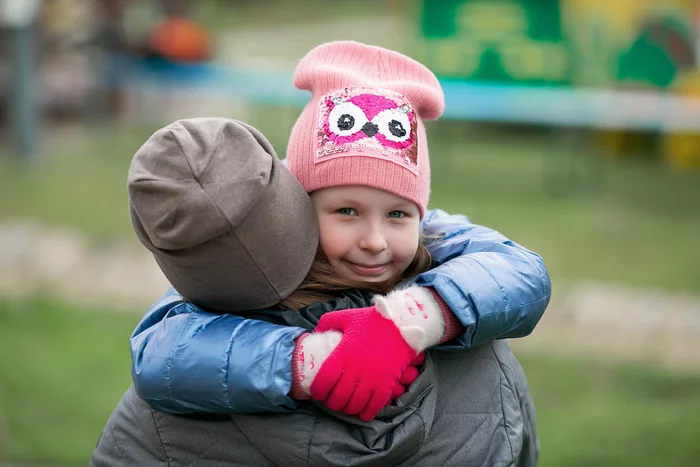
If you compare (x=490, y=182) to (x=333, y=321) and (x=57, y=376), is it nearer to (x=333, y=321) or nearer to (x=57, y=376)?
(x=57, y=376)

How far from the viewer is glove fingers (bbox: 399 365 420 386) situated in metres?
1.69

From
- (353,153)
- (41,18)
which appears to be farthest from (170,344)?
(41,18)

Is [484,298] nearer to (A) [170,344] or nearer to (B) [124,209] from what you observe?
(A) [170,344]

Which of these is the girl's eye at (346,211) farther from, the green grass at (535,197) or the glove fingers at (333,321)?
the green grass at (535,197)

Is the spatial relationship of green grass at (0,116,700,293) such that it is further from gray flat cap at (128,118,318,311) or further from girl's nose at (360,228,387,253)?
gray flat cap at (128,118,318,311)

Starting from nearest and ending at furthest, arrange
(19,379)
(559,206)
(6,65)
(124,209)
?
(19,379) < (124,209) < (559,206) < (6,65)

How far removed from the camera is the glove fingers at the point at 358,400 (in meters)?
1.61

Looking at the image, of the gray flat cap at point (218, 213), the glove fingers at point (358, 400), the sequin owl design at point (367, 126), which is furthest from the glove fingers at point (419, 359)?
the sequin owl design at point (367, 126)

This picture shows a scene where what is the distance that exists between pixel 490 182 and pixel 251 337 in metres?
8.47

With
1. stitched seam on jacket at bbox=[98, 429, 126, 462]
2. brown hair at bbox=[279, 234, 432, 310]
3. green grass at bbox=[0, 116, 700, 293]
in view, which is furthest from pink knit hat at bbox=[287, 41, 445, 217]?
green grass at bbox=[0, 116, 700, 293]

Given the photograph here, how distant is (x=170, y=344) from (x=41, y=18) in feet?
43.8

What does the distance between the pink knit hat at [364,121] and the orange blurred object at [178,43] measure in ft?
34.0

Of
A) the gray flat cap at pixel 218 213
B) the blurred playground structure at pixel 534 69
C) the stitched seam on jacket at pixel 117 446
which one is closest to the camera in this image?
the gray flat cap at pixel 218 213

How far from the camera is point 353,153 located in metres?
1.84
